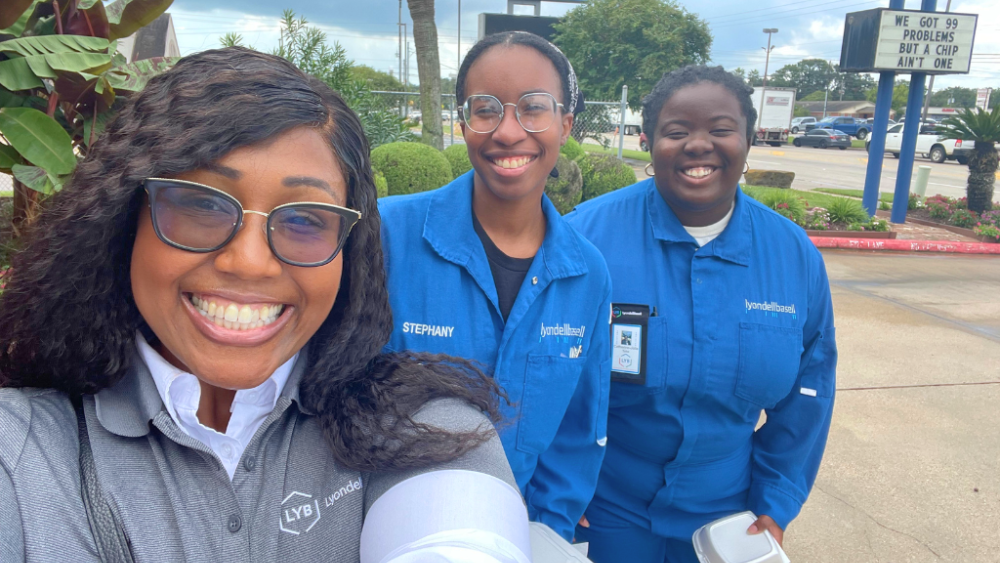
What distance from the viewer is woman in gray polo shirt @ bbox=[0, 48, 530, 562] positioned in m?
1.04

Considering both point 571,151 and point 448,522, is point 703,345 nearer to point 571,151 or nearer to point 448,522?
point 448,522

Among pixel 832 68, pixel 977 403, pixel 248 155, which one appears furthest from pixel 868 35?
pixel 832 68

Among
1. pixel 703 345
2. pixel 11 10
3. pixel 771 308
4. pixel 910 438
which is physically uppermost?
pixel 11 10

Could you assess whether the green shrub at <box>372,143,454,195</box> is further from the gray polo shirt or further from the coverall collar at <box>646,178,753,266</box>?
the gray polo shirt

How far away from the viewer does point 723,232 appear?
7.73 ft

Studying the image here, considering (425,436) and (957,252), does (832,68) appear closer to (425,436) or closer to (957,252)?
(957,252)

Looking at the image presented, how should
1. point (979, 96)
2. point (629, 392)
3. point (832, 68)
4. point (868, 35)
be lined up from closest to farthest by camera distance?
point (629, 392), point (868, 35), point (979, 96), point (832, 68)

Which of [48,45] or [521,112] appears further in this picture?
[48,45]

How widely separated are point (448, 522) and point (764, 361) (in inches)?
61.9

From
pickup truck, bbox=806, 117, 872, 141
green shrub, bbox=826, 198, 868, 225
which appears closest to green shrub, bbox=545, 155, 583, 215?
green shrub, bbox=826, 198, 868, 225

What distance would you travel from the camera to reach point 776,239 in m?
2.36

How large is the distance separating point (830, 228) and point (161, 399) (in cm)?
1150

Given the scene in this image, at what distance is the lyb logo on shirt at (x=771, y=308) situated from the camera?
228 cm

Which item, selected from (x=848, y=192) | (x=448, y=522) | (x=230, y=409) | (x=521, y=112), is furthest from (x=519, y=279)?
(x=848, y=192)
